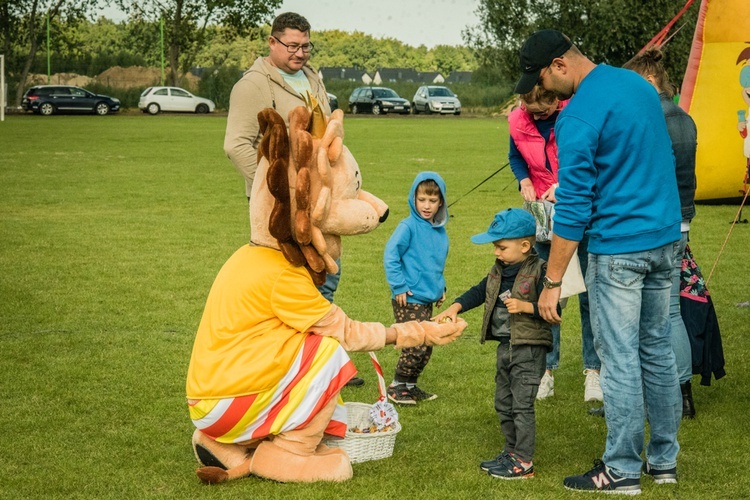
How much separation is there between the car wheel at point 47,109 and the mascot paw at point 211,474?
42721mm

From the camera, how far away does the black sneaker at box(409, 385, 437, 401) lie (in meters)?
6.35

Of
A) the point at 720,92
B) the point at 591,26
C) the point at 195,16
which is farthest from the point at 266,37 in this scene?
the point at 720,92

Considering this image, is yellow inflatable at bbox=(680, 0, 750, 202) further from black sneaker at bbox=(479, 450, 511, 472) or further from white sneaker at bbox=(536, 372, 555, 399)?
black sneaker at bbox=(479, 450, 511, 472)

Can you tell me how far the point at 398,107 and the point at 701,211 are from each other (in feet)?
116

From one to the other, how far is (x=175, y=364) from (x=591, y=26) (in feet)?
110

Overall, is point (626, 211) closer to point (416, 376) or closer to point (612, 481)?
point (612, 481)

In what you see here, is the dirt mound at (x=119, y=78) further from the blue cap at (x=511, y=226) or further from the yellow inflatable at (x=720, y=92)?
the blue cap at (x=511, y=226)

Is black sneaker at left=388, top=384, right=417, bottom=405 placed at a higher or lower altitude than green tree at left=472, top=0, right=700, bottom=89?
lower

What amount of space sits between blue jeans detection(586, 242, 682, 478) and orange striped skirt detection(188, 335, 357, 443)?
1.26 m

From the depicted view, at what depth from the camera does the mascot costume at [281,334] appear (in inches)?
188

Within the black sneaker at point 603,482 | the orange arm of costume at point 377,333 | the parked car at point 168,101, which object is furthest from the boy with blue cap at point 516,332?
the parked car at point 168,101

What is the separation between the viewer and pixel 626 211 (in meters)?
4.42

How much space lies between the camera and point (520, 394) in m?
5.00

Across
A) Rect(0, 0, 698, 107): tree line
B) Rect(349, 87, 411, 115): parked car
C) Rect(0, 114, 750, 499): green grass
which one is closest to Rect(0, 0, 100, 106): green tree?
Rect(0, 0, 698, 107): tree line
